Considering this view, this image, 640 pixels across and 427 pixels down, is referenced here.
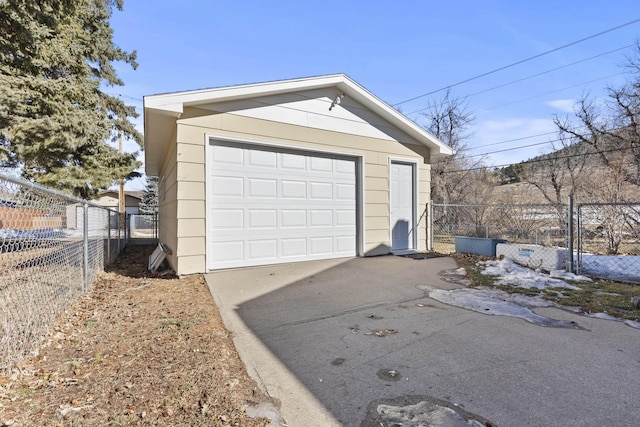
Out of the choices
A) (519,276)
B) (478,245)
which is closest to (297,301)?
(519,276)

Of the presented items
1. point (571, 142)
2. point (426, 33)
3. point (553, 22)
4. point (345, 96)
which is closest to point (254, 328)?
point (345, 96)

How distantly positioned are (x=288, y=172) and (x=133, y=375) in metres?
4.90

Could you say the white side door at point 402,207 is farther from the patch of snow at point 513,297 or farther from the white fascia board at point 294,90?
the patch of snow at point 513,297

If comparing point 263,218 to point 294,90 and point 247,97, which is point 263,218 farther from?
point 294,90

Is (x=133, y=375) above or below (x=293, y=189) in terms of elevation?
below

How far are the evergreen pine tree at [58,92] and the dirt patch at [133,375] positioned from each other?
7.72 metres

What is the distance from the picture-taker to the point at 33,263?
3172mm

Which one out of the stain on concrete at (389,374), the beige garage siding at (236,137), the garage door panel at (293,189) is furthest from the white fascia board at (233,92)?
the stain on concrete at (389,374)

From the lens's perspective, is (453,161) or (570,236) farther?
(453,161)

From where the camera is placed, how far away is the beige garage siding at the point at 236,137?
5680mm

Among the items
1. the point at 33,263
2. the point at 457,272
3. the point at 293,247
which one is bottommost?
the point at 457,272

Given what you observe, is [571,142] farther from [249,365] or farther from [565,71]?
[249,365]

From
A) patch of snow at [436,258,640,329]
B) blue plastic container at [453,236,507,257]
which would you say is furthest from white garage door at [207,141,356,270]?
blue plastic container at [453,236,507,257]

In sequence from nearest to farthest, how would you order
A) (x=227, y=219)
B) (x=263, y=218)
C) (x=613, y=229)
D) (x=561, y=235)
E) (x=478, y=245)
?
1. (x=227, y=219)
2. (x=263, y=218)
3. (x=478, y=245)
4. (x=613, y=229)
5. (x=561, y=235)
